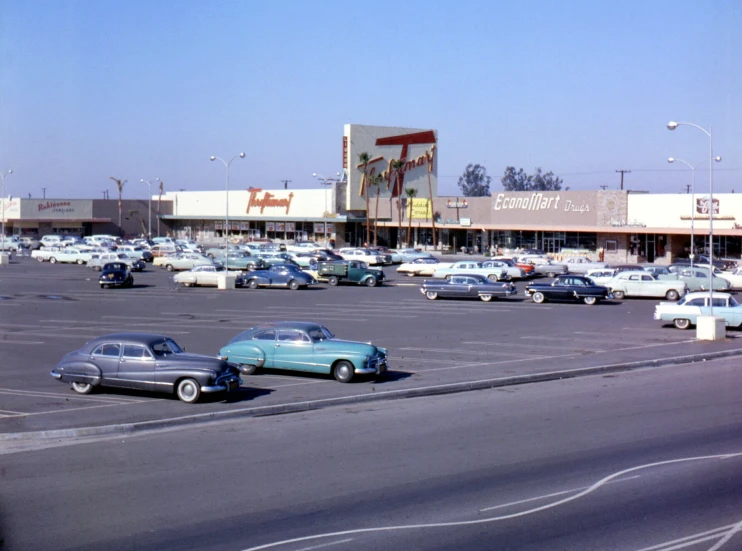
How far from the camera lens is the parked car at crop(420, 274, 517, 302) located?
4262 centimetres

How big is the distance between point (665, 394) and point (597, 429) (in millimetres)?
4594

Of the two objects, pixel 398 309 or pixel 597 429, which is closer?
pixel 597 429

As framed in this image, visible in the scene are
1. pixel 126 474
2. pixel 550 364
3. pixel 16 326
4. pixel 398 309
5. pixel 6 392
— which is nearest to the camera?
pixel 126 474

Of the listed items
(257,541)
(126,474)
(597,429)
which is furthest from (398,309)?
(257,541)

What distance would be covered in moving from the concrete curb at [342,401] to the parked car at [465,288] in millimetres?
17630

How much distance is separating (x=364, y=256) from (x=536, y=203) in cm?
2177

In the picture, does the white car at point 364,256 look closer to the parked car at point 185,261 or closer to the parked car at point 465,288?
the parked car at point 185,261

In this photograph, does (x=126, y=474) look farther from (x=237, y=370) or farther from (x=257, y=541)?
(x=237, y=370)

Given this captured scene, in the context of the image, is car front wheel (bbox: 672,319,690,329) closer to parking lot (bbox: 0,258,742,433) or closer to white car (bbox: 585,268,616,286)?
parking lot (bbox: 0,258,742,433)

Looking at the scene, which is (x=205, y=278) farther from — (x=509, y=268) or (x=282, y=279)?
(x=509, y=268)

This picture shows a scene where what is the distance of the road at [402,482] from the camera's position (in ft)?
30.8

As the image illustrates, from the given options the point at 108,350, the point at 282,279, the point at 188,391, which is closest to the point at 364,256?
the point at 282,279

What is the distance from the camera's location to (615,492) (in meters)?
11.1

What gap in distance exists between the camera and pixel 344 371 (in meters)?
20.6
